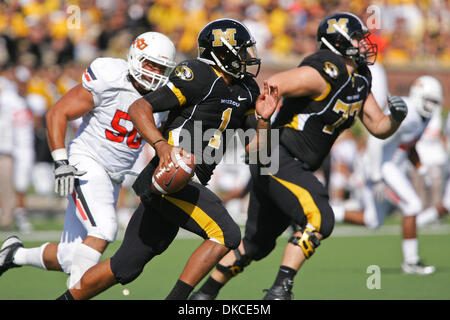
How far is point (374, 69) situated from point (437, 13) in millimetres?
5755

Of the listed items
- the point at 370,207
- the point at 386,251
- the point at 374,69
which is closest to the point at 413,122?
the point at 370,207

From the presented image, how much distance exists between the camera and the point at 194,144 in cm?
454

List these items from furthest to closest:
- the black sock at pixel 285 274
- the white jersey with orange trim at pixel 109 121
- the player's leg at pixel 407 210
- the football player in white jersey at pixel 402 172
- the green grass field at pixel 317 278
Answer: the football player in white jersey at pixel 402 172 → the player's leg at pixel 407 210 → the green grass field at pixel 317 278 → the white jersey with orange trim at pixel 109 121 → the black sock at pixel 285 274

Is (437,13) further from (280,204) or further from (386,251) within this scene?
(280,204)

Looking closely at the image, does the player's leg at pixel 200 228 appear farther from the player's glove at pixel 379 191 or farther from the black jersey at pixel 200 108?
the player's glove at pixel 379 191

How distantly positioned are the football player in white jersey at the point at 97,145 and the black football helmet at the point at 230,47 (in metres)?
0.50

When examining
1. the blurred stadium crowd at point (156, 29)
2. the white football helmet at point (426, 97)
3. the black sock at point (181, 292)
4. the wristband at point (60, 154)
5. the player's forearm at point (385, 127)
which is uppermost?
the blurred stadium crowd at point (156, 29)

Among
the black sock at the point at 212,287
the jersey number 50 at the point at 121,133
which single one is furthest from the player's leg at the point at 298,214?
the jersey number 50 at the point at 121,133

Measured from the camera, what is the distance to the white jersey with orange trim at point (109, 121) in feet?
16.7

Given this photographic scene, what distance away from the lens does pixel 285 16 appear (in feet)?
54.6

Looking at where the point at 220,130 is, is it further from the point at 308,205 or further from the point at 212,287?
the point at 212,287

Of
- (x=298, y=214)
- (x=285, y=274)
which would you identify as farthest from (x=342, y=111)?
(x=285, y=274)

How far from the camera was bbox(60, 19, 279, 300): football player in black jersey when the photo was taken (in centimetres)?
442

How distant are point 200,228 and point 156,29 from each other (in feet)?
38.3
